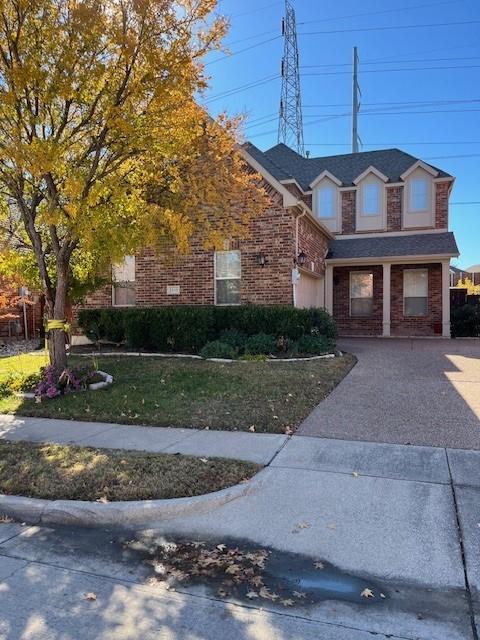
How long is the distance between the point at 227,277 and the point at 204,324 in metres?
1.84

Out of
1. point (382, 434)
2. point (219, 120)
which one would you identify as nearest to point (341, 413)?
point (382, 434)

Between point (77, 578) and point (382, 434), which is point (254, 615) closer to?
point (77, 578)

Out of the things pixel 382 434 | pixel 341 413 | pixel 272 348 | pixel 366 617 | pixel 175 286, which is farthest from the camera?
pixel 175 286

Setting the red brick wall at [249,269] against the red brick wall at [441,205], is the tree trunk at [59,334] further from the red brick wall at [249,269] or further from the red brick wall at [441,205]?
the red brick wall at [441,205]

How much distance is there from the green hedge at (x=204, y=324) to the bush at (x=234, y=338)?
11 cm

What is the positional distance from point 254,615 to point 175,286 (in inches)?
472

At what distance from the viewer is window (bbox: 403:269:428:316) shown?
61.2 feet

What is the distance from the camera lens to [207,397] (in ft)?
25.9

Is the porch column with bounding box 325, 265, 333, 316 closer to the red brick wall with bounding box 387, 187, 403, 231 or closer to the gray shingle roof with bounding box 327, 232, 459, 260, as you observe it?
the gray shingle roof with bounding box 327, 232, 459, 260

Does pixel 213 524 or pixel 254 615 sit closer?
pixel 254 615

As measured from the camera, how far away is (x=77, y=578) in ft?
10.6

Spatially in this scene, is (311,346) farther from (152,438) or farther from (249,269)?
(152,438)

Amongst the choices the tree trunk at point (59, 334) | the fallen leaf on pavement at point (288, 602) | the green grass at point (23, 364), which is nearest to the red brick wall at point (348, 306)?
the green grass at point (23, 364)

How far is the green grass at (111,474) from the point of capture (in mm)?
4379
